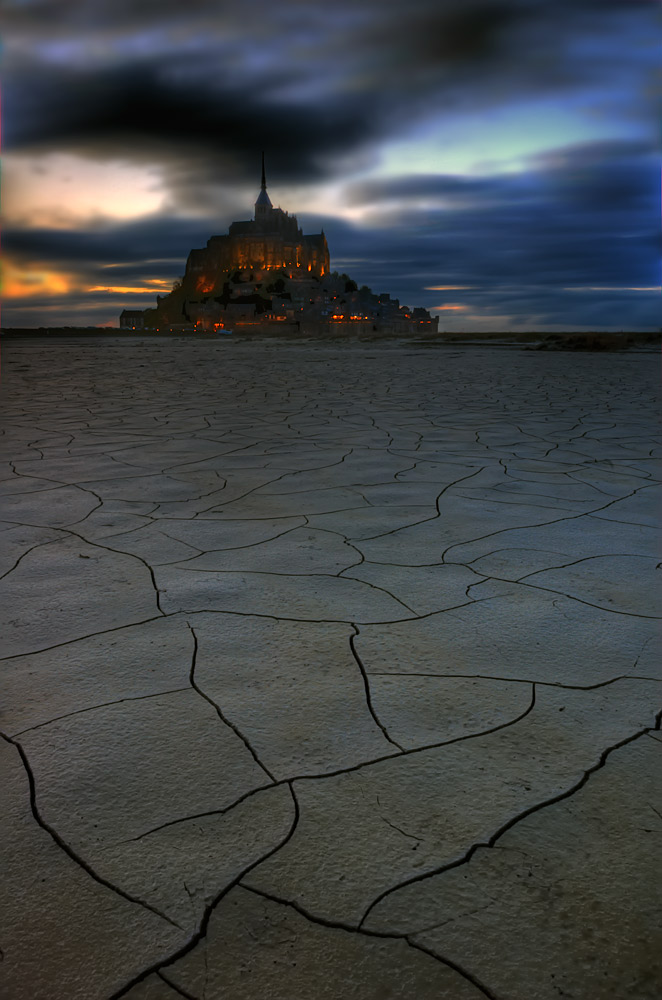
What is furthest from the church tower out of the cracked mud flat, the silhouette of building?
the cracked mud flat

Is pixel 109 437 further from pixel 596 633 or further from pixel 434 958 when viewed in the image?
pixel 434 958

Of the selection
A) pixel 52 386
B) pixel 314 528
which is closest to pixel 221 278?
pixel 52 386

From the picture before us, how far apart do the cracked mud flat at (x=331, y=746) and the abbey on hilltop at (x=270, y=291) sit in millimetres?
60353

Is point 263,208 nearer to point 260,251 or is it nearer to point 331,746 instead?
point 260,251

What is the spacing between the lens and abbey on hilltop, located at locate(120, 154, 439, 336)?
6400 cm

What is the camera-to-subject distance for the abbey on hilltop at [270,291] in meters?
64.0

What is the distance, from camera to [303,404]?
219 inches

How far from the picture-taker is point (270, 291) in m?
69.4

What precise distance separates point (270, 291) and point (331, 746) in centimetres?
7213

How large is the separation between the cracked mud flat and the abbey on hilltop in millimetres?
60353

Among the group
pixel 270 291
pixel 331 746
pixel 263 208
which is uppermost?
pixel 263 208

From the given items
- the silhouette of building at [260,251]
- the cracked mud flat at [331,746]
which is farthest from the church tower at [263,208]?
the cracked mud flat at [331,746]

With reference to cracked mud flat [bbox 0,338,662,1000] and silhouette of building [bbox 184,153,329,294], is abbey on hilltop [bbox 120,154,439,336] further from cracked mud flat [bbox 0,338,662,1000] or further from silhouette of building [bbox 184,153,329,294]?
cracked mud flat [bbox 0,338,662,1000]

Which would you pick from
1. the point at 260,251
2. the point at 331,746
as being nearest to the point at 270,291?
the point at 260,251
